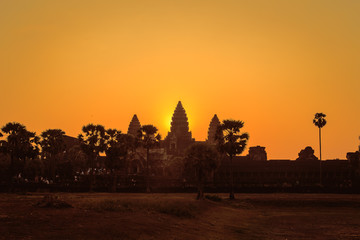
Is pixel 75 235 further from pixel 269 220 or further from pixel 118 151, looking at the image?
pixel 118 151

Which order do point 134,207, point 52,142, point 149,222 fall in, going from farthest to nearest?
point 52,142 → point 134,207 → point 149,222

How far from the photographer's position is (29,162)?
4461 inches

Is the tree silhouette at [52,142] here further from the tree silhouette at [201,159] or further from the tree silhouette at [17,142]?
the tree silhouette at [201,159]

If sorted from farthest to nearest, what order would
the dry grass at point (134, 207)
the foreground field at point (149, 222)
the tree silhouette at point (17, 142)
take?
the tree silhouette at point (17, 142)
the dry grass at point (134, 207)
the foreground field at point (149, 222)

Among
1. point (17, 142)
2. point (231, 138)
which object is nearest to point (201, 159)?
point (231, 138)

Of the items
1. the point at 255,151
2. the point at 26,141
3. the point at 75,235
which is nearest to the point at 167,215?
the point at 75,235

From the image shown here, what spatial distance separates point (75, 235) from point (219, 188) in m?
69.6

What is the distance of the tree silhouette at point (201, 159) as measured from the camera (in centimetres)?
6588

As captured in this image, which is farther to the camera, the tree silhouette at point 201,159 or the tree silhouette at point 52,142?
the tree silhouette at point 52,142

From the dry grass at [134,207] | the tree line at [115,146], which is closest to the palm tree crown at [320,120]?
the tree line at [115,146]

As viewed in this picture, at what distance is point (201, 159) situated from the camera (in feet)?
216

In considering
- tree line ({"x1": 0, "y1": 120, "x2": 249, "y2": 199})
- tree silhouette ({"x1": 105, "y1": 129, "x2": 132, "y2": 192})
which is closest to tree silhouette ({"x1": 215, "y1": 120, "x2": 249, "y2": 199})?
tree line ({"x1": 0, "y1": 120, "x2": 249, "y2": 199})

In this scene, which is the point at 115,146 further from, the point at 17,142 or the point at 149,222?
the point at 149,222

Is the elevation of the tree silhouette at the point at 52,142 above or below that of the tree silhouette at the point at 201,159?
above
